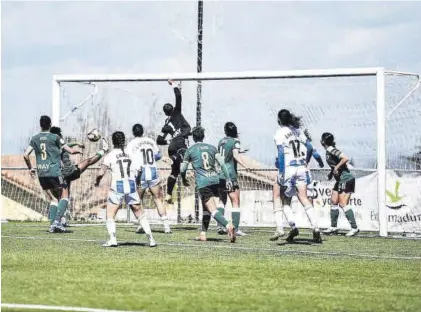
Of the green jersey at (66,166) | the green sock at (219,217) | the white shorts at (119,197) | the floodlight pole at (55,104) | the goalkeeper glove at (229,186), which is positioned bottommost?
the green sock at (219,217)

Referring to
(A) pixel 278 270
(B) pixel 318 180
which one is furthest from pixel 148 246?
(B) pixel 318 180

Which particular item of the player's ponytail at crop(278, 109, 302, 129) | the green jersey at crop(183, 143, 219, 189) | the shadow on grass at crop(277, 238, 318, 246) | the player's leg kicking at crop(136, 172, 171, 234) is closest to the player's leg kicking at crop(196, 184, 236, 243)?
the green jersey at crop(183, 143, 219, 189)

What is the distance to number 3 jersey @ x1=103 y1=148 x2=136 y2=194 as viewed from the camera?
1495 centimetres

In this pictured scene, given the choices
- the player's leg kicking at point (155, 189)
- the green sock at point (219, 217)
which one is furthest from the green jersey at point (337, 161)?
the green sock at point (219, 217)

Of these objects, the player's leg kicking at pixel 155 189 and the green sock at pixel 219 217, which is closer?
the green sock at pixel 219 217

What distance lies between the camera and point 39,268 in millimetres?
10875

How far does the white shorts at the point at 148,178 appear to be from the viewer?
1897 centimetres

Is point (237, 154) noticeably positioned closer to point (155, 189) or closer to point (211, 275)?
point (155, 189)

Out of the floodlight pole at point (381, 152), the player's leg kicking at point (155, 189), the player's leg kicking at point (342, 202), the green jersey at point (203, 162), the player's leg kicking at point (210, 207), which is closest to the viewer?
the player's leg kicking at point (210, 207)

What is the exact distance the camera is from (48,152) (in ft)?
61.6

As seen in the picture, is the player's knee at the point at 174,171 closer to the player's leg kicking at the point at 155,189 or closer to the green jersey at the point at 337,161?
the player's leg kicking at the point at 155,189

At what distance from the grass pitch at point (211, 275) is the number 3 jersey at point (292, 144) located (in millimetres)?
1441

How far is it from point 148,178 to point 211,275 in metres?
8.73

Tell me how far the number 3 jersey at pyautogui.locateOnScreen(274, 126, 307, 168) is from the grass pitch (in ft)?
4.73
